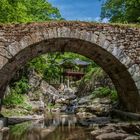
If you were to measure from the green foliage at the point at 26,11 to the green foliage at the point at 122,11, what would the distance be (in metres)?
4.28

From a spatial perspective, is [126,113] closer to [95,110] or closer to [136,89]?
[136,89]

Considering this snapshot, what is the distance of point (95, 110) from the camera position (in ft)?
75.3

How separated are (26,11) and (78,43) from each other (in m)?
12.5

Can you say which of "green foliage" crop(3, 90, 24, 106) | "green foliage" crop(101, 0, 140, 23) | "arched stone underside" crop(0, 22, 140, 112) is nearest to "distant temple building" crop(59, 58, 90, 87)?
"green foliage" crop(101, 0, 140, 23)

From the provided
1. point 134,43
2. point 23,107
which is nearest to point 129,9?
point 23,107

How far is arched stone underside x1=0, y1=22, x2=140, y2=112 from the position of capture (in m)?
14.1

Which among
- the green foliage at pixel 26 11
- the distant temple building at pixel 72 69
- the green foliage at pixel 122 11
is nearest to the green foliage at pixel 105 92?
the green foliage at pixel 122 11


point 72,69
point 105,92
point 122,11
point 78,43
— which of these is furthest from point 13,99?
point 72,69

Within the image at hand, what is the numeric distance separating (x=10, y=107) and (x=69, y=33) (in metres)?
9.05

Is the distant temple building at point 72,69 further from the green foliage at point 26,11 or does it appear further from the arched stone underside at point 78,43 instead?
the arched stone underside at point 78,43

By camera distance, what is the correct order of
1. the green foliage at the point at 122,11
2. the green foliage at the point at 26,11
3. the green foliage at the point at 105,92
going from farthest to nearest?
the green foliage at the point at 122,11, the green foliage at the point at 105,92, the green foliage at the point at 26,11

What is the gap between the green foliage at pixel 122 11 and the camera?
26.3 meters

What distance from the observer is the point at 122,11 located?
29938 millimetres

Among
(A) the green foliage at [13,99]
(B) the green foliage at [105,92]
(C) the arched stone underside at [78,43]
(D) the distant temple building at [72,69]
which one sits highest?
(D) the distant temple building at [72,69]
